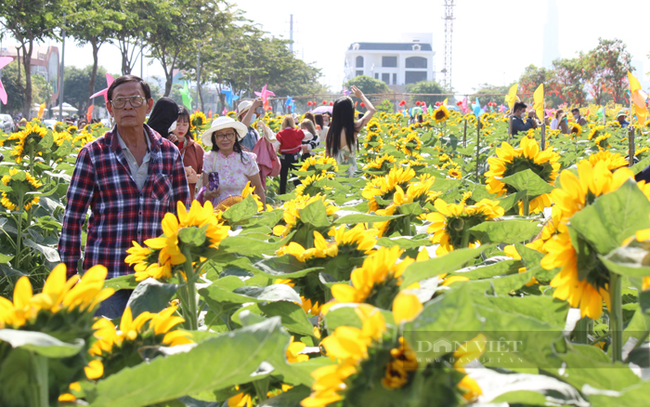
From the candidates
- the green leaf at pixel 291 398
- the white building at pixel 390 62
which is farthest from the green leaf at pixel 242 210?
the white building at pixel 390 62

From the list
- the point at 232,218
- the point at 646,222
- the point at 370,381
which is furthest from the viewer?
the point at 232,218

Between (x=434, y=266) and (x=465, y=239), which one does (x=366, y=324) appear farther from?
(x=465, y=239)

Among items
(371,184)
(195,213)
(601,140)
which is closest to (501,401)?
(195,213)

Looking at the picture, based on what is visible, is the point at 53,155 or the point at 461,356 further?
the point at 53,155

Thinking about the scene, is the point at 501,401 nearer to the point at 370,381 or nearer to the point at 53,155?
the point at 370,381

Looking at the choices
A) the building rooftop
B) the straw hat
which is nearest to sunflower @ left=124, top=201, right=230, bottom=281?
the straw hat

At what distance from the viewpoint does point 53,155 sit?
15.2 feet

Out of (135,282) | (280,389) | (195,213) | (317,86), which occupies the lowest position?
(280,389)

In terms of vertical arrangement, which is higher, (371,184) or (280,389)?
(371,184)

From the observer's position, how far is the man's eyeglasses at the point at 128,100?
2295 mm

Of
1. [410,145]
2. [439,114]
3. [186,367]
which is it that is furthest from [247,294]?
[439,114]

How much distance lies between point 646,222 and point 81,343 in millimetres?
591

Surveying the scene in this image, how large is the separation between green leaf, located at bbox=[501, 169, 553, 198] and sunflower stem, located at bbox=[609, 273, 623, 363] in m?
0.81

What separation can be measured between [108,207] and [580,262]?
6.35 feet
